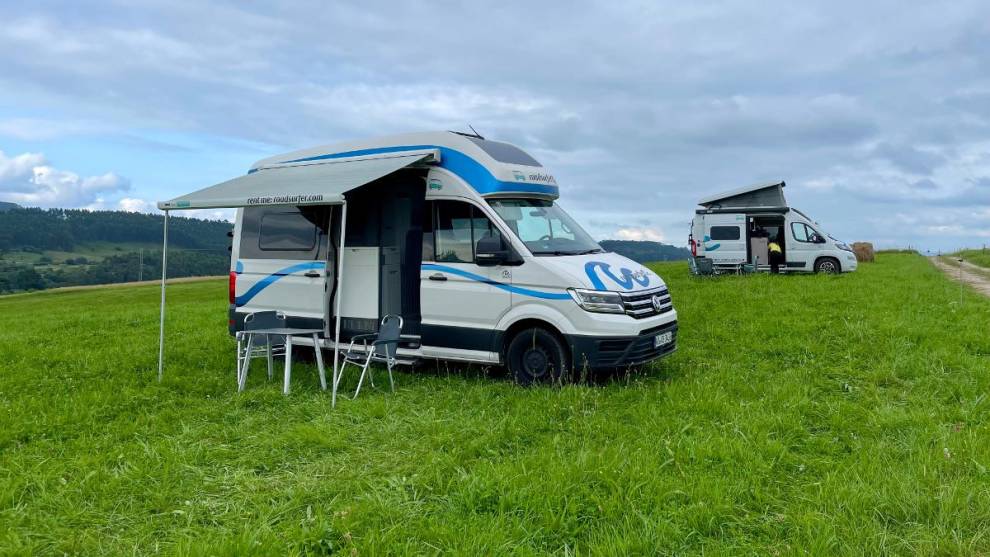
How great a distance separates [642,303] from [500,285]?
1522 millimetres

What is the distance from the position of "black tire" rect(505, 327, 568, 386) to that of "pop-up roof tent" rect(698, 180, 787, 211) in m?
17.1

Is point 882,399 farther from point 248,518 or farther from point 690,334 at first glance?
point 248,518

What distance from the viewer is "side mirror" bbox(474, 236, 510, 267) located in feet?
23.3

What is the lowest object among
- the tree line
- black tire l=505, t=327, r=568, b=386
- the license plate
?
black tire l=505, t=327, r=568, b=386

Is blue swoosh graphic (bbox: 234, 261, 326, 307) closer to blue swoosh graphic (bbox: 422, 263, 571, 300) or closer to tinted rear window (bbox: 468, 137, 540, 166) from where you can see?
blue swoosh graphic (bbox: 422, 263, 571, 300)

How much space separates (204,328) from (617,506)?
11.0 m

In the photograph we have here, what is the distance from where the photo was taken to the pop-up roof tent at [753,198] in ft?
72.9

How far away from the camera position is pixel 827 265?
843 inches

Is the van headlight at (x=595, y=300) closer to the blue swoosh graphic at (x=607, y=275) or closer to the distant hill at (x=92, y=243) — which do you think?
the blue swoosh graphic at (x=607, y=275)

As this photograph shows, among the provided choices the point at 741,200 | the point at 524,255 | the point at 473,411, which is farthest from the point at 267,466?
the point at 741,200

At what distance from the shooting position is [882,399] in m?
6.40

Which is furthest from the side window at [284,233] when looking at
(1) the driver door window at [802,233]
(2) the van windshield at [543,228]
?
(1) the driver door window at [802,233]

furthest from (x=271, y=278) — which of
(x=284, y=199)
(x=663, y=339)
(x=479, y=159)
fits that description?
(x=663, y=339)

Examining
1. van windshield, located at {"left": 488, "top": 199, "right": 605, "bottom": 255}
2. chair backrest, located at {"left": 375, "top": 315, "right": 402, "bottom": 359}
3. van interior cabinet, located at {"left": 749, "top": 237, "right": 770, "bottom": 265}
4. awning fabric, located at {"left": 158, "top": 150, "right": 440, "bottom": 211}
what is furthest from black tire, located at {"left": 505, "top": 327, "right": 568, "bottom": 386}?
van interior cabinet, located at {"left": 749, "top": 237, "right": 770, "bottom": 265}
